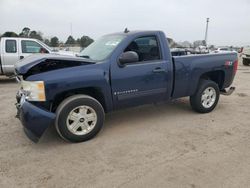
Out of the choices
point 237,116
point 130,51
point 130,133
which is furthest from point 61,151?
point 237,116

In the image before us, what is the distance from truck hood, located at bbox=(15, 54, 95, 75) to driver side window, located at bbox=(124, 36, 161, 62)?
1.04 metres

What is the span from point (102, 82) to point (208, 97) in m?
2.74

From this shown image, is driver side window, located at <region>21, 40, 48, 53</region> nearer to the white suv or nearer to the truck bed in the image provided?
the truck bed

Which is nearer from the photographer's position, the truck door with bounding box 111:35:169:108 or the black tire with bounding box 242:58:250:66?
the truck door with bounding box 111:35:169:108

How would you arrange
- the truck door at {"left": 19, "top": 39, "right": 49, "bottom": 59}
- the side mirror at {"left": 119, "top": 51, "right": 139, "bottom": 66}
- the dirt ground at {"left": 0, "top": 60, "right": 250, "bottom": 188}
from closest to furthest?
the dirt ground at {"left": 0, "top": 60, "right": 250, "bottom": 188}
the side mirror at {"left": 119, "top": 51, "right": 139, "bottom": 66}
the truck door at {"left": 19, "top": 39, "right": 49, "bottom": 59}

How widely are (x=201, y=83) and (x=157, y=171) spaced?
9.58ft

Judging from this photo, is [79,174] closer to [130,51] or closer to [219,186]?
[219,186]

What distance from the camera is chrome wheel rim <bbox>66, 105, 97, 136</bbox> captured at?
157 inches

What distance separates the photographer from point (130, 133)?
450 cm

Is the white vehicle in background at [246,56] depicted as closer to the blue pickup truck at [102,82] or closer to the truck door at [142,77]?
the blue pickup truck at [102,82]

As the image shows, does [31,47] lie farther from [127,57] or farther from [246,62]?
[246,62]

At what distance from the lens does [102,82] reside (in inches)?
163

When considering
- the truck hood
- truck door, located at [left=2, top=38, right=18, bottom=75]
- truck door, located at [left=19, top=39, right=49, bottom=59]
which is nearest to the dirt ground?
the truck hood

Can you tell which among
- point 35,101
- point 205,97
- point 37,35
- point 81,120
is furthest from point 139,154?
point 37,35
